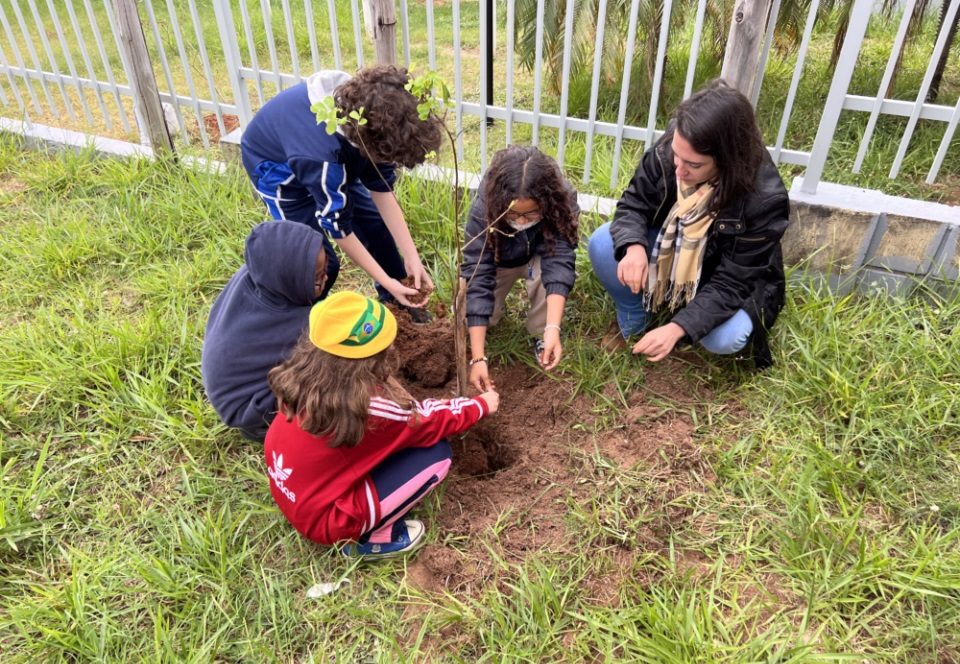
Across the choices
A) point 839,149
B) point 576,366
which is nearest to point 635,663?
point 576,366

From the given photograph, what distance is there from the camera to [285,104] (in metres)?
2.47

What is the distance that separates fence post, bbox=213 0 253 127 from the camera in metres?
3.67

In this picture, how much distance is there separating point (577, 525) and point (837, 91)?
206 cm

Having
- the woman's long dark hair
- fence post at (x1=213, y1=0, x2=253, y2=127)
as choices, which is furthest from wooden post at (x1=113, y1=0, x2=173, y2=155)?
the woman's long dark hair

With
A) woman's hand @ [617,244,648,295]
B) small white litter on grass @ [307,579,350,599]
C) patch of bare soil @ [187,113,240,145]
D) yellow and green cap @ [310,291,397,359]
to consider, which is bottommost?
small white litter on grass @ [307,579,350,599]

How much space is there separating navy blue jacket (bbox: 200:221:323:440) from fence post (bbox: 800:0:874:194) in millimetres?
2072

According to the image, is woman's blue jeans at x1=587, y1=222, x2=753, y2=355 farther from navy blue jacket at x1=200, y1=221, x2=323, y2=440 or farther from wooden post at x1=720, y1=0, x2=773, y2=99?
navy blue jacket at x1=200, y1=221, x2=323, y2=440

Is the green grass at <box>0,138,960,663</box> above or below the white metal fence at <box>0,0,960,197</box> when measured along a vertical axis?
below

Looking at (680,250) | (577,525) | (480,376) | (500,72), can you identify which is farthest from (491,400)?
(500,72)

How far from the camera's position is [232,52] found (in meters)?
3.79

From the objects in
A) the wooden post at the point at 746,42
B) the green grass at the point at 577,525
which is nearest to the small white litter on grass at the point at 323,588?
the green grass at the point at 577,525

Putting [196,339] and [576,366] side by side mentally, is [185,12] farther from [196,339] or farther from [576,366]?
[576,366]

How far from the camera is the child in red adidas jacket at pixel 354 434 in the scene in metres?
1.72

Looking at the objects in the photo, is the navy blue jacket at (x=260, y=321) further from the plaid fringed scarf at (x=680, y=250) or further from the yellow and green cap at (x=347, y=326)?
the plaid fringed scarf at (x=680, y=250)
